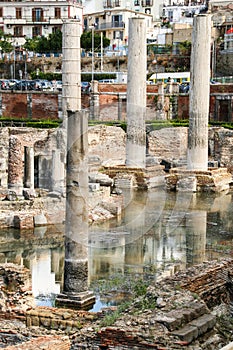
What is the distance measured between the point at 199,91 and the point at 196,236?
9.05m

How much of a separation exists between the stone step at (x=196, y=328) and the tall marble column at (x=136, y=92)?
18.7 meters

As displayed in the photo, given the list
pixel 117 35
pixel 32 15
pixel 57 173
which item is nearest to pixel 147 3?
pixel 117 35

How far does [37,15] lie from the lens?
207 ft

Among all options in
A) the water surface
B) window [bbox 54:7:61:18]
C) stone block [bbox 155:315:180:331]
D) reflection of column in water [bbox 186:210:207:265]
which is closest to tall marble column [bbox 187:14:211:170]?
the water surface

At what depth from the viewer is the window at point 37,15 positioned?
6253 cm

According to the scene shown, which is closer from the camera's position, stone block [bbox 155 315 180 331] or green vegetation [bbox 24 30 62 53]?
stone block [bbox 155 315 180 331]

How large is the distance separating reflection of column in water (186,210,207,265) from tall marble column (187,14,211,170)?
4.63m

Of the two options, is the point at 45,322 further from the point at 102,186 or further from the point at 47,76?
the point at 47,76

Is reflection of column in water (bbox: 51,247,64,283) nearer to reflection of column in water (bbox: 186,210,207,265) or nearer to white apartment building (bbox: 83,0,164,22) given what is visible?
reflection of column in water (bbox: 186,210,207,265)

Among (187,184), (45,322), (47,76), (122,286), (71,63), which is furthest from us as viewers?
(47,76)

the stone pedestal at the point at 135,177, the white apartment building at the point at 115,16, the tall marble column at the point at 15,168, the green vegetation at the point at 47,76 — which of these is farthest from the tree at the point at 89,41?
the tall marble column at the point at 15,168

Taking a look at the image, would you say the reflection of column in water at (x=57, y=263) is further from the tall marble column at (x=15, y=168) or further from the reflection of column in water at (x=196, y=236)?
the tall marble column at (x=15, y=168)

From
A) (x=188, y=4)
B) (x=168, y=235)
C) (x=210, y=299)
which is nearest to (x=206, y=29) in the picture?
(x=168, y=235)

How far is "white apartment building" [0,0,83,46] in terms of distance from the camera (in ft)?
205
